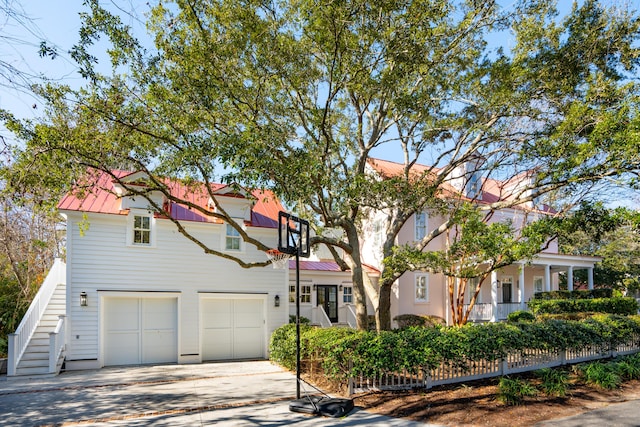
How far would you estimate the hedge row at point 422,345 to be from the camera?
27.3 feet

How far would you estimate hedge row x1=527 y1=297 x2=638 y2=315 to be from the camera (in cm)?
1908

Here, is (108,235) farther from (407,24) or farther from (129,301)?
(407,24)

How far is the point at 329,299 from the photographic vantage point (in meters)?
19.0

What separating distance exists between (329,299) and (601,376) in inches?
454

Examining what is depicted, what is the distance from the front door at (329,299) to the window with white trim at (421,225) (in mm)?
5140

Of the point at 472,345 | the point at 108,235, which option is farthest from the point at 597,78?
the point at 108,235

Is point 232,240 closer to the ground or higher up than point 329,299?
higher up

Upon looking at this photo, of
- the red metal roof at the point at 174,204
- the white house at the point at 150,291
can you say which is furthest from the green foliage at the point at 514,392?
the white house at the point at 150,291

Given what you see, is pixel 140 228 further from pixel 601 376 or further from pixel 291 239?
pixel 601 376

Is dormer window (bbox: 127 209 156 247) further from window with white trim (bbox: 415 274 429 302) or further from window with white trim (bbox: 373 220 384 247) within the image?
window with white trim (bbox: 415 274 429 302)

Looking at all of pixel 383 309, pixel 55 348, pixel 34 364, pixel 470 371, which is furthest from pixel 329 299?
pixel 34 364

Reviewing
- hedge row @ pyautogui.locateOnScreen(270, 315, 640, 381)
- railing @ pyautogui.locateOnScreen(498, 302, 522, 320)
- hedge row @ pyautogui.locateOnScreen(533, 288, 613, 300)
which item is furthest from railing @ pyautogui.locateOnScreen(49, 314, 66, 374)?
hedge row @ pyautogui.locateOnScreen(533, 288, 613, 300)

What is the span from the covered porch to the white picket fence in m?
8.60

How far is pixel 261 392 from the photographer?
931 cm
